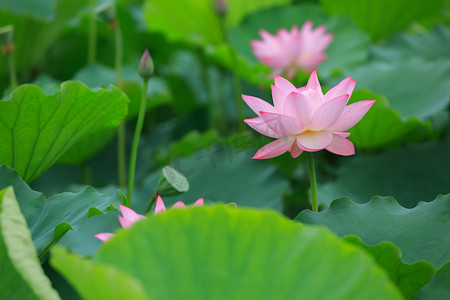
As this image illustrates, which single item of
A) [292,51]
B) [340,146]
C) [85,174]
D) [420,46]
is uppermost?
[340,146]

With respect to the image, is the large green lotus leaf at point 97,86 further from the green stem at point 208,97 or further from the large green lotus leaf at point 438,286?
the large green lotus leaf at point 438,286

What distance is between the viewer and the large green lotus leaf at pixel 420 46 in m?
1.57

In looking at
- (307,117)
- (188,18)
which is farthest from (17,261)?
(188,18)

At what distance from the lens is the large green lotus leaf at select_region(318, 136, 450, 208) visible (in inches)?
42.4

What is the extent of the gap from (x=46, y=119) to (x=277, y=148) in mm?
355

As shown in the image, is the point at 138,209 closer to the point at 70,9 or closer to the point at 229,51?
the point at 229,51

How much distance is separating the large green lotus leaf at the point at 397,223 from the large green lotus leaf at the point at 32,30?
1.00 m

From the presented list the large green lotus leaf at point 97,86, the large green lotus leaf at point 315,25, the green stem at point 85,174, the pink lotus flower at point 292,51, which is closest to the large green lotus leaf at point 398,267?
the large green lotus leaf at point 97,86

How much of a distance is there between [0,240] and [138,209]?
470 mm

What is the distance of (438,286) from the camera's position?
54 centimetres

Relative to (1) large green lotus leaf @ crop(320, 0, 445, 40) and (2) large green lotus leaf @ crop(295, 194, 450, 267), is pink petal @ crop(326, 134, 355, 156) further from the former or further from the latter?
(1) large green lotus leaf @ crop(320, 0, 445, 40)

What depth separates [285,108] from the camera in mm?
650

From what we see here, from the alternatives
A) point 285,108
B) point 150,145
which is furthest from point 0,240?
point 150,145

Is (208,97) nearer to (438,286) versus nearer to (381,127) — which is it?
(381,127)
